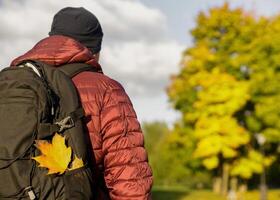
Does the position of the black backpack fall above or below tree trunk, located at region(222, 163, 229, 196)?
above

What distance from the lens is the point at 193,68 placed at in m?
39.8

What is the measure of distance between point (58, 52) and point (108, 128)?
0.40 metres

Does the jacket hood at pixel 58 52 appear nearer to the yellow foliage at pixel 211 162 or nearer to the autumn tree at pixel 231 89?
the autumn tree at pixel 231 89

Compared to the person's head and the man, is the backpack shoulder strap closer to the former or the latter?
the man

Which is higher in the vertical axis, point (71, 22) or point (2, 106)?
point (71, 22)

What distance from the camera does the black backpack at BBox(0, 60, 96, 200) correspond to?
8.34 feet

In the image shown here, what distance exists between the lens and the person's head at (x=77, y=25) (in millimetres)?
3127

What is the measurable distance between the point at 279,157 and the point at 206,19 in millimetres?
10603

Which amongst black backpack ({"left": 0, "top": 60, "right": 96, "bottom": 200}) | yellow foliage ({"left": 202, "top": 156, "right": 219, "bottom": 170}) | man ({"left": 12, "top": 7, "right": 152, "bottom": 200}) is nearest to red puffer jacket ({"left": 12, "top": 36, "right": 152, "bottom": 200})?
man ({"left": 12, "top": 7, "right": 152, "bottom": 200})

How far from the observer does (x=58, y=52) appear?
2908 millimetres

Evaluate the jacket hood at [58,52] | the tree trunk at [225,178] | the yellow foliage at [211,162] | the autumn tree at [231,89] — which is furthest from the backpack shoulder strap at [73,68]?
the tree trunk at [225,178]

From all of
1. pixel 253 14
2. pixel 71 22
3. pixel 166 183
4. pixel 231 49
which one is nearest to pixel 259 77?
pixel 231 49

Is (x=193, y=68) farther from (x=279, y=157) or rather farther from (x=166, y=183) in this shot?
(x=166, y=183)

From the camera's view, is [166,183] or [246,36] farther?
[166,183]
